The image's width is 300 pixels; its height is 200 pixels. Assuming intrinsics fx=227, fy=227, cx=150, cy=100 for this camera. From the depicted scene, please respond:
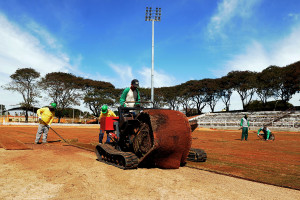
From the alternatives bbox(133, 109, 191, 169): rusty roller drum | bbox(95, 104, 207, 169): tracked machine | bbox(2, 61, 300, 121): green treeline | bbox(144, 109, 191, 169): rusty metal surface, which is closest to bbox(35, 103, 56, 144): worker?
bbox(95, 104, 207, 169): tracked machine

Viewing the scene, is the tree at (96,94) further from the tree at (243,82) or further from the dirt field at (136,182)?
the dirt field at (136,182)

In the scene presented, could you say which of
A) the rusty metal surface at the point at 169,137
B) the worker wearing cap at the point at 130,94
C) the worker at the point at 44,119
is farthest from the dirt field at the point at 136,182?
the worker at the point at 44,119

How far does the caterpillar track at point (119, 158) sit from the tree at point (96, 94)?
49.7 m

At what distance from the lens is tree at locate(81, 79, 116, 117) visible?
55.3 m

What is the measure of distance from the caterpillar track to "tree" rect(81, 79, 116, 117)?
163 feet

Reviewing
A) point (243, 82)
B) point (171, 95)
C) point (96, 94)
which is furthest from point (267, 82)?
point (96, 94)

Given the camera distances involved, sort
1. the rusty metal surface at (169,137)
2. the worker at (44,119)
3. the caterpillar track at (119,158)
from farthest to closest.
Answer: the worker at (44,119) → the caterpillar track at (119,158) → the rusty metal surface at (169,137)

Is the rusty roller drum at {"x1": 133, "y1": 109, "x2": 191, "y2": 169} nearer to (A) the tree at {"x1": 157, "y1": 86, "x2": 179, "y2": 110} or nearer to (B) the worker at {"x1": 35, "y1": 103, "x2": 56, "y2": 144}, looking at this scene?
(B) the worker at {"x1": 35, "y1": 103, "x2": 56, "y2": 144}

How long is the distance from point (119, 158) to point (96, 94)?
52.6 m

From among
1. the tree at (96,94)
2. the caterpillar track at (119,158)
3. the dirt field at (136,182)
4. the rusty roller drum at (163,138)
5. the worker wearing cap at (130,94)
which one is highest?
the tree at (96,94)

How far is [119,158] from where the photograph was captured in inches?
211

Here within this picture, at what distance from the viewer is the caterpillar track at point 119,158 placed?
193 inches

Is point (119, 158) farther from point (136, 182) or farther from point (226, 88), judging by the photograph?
point (226, 88)

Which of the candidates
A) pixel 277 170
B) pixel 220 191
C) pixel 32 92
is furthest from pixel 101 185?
pixel 32 92
